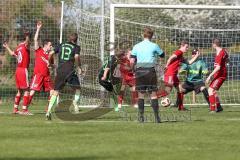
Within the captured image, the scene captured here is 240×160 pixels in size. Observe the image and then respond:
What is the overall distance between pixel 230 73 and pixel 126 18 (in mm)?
5035

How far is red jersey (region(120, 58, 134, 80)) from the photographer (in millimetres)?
24266

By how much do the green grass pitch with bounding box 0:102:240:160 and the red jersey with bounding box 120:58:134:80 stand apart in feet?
18.0

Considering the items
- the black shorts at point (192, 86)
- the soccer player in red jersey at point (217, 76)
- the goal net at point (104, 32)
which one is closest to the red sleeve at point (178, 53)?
the soccer player in red jersey at point (217, 76)

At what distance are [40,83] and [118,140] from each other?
992cm

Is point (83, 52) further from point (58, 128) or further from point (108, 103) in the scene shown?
point (58, 128)

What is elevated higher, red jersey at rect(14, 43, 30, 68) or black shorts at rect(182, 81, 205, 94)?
red jersey at rect(14, 43, 30, 68)

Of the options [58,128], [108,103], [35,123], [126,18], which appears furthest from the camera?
[126,18]

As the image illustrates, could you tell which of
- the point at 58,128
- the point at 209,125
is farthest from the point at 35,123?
the point at 209,125

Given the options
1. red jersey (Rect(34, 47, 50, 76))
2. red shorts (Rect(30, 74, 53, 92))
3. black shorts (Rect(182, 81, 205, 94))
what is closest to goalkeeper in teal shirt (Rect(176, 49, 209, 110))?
black shorts (Rect(182, 81, 205, 94))

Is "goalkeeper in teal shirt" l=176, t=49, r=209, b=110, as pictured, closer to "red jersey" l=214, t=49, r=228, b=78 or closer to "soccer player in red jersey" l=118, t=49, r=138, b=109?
"red jersey" l=214, t=49, r=228, b=78

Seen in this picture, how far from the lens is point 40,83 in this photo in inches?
917

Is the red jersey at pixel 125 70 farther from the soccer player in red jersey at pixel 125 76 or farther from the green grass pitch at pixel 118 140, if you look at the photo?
the green grass pitch at pixel 118 140

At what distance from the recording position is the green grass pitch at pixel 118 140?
11.6m

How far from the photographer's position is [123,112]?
2267 cm
